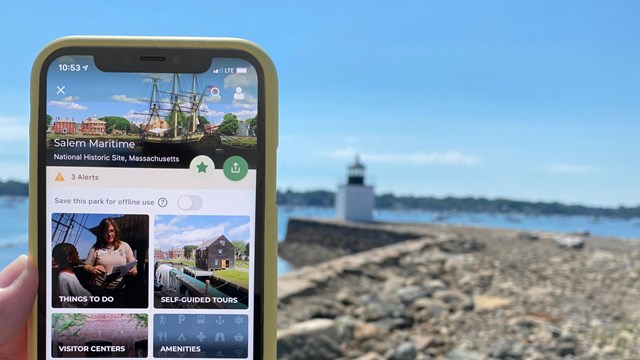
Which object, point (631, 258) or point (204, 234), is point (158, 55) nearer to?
point (204, 234)

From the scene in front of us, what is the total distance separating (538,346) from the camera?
7102mm

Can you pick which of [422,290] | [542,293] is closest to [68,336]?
[422,290]

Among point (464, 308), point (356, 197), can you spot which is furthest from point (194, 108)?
point (356, 197)

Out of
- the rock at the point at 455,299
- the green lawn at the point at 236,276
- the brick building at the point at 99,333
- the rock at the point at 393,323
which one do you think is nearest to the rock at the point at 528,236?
the rock at the point at 455,299

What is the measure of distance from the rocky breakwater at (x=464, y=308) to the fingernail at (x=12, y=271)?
215 inches

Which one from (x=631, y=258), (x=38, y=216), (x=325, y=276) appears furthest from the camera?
(x=631, y=258)

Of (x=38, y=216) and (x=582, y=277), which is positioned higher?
(x=38, y=216)

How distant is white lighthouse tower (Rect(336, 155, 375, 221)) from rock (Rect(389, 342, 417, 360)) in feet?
87.2

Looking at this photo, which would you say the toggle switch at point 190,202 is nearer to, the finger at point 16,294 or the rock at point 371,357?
the finger at point 16,294

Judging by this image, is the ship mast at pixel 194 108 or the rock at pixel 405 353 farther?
the rock at pixel 405 353

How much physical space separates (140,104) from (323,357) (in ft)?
19.0

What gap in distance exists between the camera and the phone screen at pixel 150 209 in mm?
1739

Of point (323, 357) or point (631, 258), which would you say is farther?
point (631, 258)

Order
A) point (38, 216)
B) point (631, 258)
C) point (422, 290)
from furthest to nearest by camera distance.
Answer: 1. point (631, 258)
2. point (422, 290)
3. point (38, 216)
